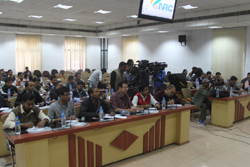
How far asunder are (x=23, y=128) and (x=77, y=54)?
13900mm

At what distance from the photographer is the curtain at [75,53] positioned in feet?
53.4

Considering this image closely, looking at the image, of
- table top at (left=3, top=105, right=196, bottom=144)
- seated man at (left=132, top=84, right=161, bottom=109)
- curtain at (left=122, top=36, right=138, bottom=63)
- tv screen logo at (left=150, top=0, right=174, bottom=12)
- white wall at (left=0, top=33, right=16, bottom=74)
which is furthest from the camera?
curtain at (left=122, top=36, right=138, bottom=63)

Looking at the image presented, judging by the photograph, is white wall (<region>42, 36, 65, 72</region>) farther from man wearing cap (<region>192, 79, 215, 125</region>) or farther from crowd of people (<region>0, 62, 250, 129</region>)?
man wearing cap (<region>192, 79, 215, 125</region>)

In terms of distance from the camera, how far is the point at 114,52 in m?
17.0

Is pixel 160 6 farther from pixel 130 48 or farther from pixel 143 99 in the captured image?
pixel 130 48

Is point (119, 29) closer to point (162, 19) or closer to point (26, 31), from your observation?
point (26, 31)

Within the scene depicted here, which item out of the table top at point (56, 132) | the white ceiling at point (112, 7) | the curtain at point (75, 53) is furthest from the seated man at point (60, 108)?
the curtain at point (75, 53)

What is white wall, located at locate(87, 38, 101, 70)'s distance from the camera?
17266 millimetres

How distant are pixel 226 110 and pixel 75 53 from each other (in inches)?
496

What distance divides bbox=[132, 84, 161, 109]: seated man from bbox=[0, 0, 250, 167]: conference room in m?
0.45

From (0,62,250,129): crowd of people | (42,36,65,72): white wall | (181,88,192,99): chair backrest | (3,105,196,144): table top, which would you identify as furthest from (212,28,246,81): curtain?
(42,36,65,72): white wall

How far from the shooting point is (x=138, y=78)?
5.58 m

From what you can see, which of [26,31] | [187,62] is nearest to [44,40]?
[26,31]

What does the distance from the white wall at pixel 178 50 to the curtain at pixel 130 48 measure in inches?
14.9
